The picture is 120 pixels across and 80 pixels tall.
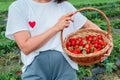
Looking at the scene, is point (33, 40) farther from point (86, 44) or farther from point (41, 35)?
point (86, 44)

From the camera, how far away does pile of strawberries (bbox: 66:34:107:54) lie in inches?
92.7

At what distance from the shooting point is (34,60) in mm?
2336

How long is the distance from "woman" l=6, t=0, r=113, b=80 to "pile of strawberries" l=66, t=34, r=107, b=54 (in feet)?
0.29

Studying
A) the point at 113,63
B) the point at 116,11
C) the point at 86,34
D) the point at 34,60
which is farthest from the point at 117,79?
the point at 116,11

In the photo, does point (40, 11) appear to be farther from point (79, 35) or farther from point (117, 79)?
point (117, 79)

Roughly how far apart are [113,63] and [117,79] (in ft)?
0.87

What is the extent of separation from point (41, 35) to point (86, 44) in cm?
35

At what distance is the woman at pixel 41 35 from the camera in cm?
226

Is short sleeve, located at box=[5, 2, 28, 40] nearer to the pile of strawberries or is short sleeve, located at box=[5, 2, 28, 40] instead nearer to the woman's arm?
the woman's arm

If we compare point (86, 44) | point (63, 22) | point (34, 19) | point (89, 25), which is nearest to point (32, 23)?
point (34, 19)

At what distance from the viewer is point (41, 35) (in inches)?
88.3

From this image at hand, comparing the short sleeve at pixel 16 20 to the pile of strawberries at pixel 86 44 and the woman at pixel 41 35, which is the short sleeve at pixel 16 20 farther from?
the pile of strawberries at pixel 86 44

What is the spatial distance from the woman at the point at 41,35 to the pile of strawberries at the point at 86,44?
0.09 metres

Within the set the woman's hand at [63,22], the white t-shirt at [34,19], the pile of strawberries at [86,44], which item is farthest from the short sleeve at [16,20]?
the pile of strawberries at [86,44]
